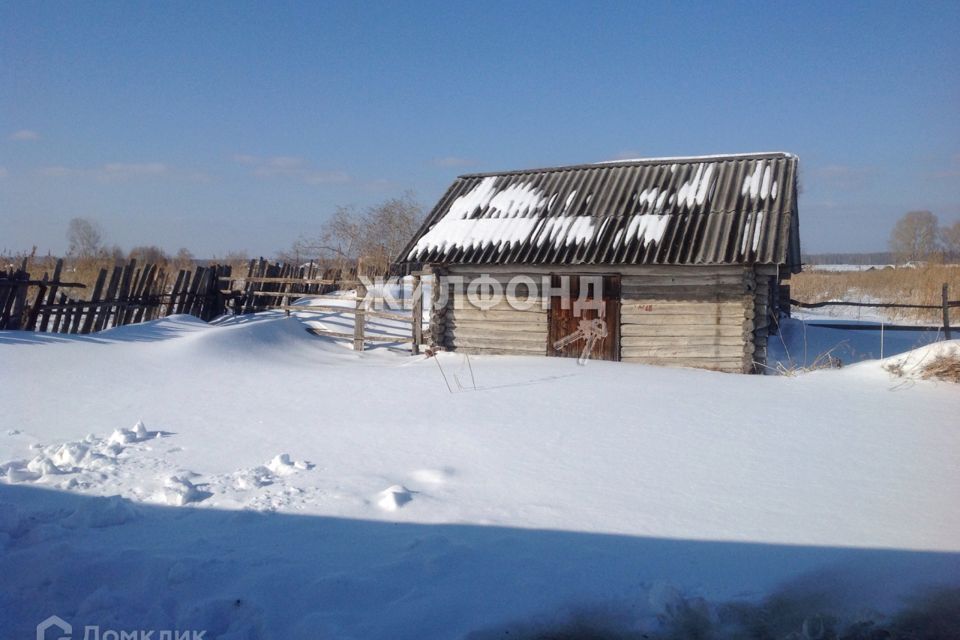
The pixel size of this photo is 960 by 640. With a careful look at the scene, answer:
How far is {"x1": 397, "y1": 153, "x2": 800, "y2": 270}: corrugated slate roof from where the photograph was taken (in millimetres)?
12570

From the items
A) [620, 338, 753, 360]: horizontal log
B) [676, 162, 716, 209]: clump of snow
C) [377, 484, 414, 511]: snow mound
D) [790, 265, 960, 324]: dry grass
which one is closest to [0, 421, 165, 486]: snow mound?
[377, 484, 414, 511]: snow mound

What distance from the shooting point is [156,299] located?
56.9ft

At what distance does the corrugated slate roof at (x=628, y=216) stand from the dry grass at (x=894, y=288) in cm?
1425

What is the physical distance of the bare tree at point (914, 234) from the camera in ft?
227

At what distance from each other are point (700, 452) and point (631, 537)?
7.93 ft

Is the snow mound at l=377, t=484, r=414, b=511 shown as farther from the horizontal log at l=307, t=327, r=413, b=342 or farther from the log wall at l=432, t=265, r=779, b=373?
the horizontal log at l=307, t=327, r=413, b=342

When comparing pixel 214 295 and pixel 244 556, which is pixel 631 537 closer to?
pixel 244 556

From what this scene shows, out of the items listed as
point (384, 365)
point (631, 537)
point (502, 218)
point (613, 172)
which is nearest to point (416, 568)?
point (631, 537)

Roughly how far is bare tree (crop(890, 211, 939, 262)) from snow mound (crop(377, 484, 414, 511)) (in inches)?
3000

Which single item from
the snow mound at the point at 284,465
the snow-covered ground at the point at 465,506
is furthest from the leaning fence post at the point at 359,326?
the snow mound at the point at 284,465

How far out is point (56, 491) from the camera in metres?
5.82

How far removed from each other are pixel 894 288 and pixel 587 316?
27487 mm

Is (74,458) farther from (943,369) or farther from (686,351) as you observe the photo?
(943,369)

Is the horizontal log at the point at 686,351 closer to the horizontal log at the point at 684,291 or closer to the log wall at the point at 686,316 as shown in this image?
the log wall at the point at 686,316
